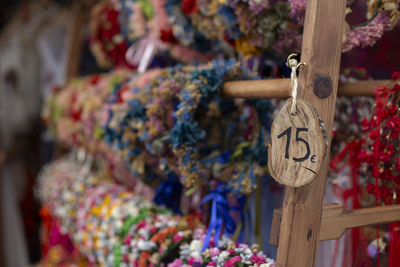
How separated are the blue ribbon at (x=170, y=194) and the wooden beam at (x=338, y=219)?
1.10 feet

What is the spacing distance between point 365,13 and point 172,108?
345 mm

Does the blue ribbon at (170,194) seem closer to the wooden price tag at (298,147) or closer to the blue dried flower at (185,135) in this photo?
the blue dried flower at (185,135)

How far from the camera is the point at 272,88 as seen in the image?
52 centimetres

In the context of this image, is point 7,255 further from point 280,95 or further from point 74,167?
point 280,95

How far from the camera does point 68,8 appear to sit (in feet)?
5.61

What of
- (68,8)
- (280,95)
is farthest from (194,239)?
(68,8)

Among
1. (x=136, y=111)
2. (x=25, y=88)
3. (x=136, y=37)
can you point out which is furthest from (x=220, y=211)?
(x=25, y=88)

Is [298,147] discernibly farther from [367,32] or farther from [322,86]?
[367,32]

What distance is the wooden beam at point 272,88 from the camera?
52cm

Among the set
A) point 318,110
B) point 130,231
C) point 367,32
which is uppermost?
point 367,32

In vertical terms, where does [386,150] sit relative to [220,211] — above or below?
above

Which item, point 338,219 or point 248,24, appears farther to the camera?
point 248,24

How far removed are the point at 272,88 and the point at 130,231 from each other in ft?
1.33

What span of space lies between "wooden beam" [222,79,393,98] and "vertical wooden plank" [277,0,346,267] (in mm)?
74
